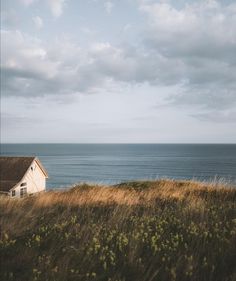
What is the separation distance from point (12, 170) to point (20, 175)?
165 centimetres

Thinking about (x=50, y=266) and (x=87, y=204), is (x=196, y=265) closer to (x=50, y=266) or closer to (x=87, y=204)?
(x=50, y=266)

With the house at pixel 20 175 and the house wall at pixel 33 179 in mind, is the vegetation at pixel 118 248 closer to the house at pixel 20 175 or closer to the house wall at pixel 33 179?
the house at pixel 20 175

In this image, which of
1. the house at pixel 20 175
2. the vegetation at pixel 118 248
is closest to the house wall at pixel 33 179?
the house at pixel 20 175

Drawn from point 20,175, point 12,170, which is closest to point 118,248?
point 20,175

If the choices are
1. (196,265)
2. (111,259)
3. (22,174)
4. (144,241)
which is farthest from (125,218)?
(22,174)

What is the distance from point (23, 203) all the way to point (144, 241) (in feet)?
15.2

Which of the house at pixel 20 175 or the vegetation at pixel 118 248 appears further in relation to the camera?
the house at pixel 20 175

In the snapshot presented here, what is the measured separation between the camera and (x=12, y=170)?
1837 inches

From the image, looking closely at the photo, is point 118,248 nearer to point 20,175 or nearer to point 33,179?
point 20,175

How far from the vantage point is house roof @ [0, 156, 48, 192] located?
44119mm

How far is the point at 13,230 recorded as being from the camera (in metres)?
6.23

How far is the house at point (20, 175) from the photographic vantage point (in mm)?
43969

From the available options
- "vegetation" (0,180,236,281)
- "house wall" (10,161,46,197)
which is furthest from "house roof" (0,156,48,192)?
"vegetation" (0,180,236,281)

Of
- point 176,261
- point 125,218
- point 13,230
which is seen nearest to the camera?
point 176,261
